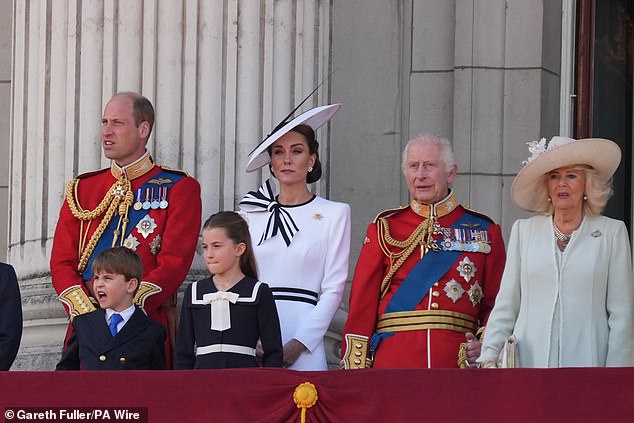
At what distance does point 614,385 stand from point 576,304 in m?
0.78

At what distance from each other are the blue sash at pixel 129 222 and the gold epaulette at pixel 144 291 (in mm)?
295

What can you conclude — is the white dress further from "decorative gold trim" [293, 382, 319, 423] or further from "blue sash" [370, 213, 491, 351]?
"decorative gold trim" [293, 382, 319, 423]

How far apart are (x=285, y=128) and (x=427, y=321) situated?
1.08 meters

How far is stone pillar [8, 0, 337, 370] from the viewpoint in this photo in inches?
361

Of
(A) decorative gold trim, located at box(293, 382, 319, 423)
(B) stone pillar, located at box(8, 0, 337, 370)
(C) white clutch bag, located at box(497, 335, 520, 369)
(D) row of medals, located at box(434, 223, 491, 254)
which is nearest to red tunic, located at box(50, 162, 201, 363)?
(B) stone pillar, located at box(8, 0, 337, 370)

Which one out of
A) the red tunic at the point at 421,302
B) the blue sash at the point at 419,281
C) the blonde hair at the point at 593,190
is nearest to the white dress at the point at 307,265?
the red tunic at the point at 421,302

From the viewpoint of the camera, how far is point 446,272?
799cm

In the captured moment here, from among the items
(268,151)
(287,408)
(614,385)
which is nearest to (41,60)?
(268,151)

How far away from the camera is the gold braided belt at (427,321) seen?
7.92 metres

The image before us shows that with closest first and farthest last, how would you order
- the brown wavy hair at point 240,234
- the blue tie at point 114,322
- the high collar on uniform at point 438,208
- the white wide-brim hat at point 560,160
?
the white wide-brim hat at point 560,160 → the brown wavy hair at point 240,234 → the blue tie at point 114,322 → the high collar on uniform at point 438,208

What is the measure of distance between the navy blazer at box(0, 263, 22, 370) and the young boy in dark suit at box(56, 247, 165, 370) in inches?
8.9

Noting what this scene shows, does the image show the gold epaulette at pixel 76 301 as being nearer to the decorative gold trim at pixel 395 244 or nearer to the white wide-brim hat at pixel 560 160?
the decorative gold trim at pixel 395 244

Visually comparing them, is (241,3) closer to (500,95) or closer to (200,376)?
(500,95)

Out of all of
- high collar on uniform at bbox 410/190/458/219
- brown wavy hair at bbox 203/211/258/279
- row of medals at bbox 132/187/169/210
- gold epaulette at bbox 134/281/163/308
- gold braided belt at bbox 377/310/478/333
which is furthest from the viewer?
row of medals at bbox 132/187/169/210
